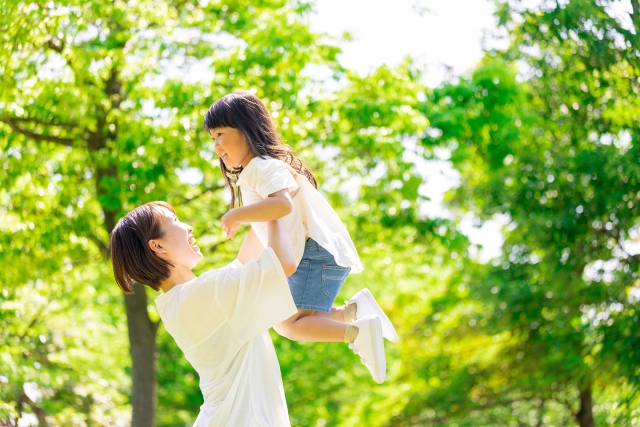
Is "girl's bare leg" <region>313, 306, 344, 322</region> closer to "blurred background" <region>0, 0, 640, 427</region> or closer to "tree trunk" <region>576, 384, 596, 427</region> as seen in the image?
"blurred background" <region>0, 0, 640, 427</region>

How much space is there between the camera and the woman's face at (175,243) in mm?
2357

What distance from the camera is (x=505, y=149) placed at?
8.93 metres

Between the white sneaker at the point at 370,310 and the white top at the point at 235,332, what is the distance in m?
0.67

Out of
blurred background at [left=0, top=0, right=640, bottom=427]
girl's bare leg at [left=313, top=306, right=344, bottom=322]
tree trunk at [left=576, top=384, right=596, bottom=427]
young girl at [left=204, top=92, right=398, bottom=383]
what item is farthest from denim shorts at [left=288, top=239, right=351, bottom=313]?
tree trunk at [left=576, top=384, right=596, bottom=427]

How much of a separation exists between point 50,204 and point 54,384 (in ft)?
6.23

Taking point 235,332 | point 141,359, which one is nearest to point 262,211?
point 235,332

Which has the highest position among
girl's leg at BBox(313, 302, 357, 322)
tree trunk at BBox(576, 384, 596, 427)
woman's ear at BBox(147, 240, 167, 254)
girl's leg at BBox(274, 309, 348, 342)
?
tree trunk at BBox(576, 384, 596, 427)

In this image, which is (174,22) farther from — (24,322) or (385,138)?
(24,322)

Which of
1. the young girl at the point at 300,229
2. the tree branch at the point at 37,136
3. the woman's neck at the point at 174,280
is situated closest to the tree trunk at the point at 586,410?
the tree branch at the point at 37,136

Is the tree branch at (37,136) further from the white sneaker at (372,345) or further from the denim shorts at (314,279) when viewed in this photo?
the white sneaker at (372,345)

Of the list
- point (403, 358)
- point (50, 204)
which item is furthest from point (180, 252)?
point (403, 358)

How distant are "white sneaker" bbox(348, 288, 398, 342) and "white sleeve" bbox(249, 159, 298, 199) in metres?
0.71

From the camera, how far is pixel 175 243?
238cm

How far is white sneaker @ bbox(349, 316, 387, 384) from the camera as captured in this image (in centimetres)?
266
